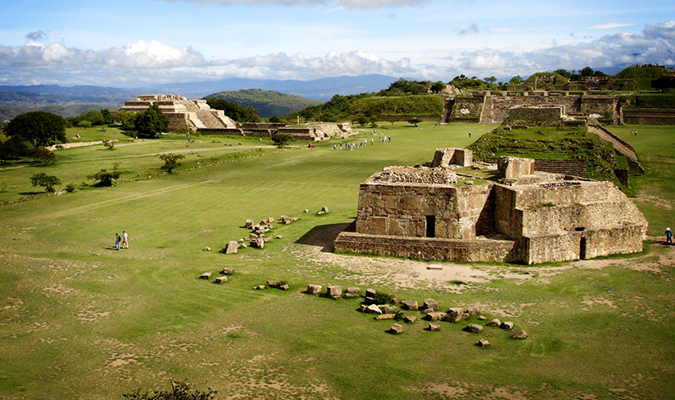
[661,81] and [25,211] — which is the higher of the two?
[661,81]

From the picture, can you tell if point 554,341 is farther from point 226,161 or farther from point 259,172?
point 226,161

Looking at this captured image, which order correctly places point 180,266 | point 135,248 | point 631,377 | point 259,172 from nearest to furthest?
point 631,377
point 180,266
point 135,248
point 259,172

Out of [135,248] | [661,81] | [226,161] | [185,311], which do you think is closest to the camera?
[185,311]

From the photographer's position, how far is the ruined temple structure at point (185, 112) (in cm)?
6450

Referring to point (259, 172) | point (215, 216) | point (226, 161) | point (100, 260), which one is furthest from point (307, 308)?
point (226, 161)

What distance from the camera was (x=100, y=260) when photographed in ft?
52.9

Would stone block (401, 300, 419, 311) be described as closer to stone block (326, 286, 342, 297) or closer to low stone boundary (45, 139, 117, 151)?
stone block (326, 286, 342, 297)

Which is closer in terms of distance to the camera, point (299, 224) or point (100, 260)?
point (100, 260)

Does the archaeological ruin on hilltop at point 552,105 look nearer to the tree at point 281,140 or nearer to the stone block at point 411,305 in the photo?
the tree at point 281,140

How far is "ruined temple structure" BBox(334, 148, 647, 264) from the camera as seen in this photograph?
15562mm

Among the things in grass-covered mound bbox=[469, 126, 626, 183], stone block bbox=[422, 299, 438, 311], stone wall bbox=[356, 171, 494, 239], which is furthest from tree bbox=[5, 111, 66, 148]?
stone block bbox=[422, 299, 438, 311]

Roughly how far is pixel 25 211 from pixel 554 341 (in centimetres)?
2265

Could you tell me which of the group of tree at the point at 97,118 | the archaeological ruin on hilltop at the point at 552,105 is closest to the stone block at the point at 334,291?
the archaeological ruin on hilltop at the point at 552,105

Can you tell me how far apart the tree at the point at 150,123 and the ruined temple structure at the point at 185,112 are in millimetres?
6643
